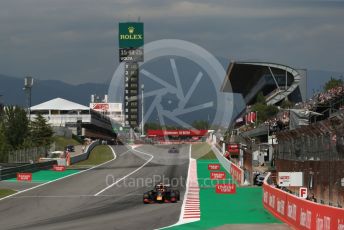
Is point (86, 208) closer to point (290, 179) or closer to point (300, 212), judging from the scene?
point (290, 179)

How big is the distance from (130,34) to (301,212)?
182 m

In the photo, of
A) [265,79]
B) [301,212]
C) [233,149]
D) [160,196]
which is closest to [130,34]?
[265,79]

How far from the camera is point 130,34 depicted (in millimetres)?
198375

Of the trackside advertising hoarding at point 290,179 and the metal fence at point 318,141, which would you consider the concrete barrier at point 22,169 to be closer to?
the metal fence at point 318,141

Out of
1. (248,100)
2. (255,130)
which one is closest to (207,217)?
(255,130)

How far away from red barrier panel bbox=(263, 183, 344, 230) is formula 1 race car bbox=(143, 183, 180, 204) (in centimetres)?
412

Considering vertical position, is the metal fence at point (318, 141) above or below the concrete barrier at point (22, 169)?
above

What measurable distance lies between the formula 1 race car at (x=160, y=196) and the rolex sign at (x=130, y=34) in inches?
6424

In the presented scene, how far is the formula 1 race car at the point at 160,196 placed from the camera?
29797 mm

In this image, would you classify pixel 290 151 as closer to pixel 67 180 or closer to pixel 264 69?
pixel 67 180

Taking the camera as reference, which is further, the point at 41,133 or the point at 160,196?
the point at 41,133

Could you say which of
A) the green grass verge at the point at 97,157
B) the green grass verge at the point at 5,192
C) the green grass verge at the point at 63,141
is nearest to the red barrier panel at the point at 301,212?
the green grass verge at the point at 5,192

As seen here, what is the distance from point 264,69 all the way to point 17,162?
67.1 m

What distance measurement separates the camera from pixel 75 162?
75188 mm
